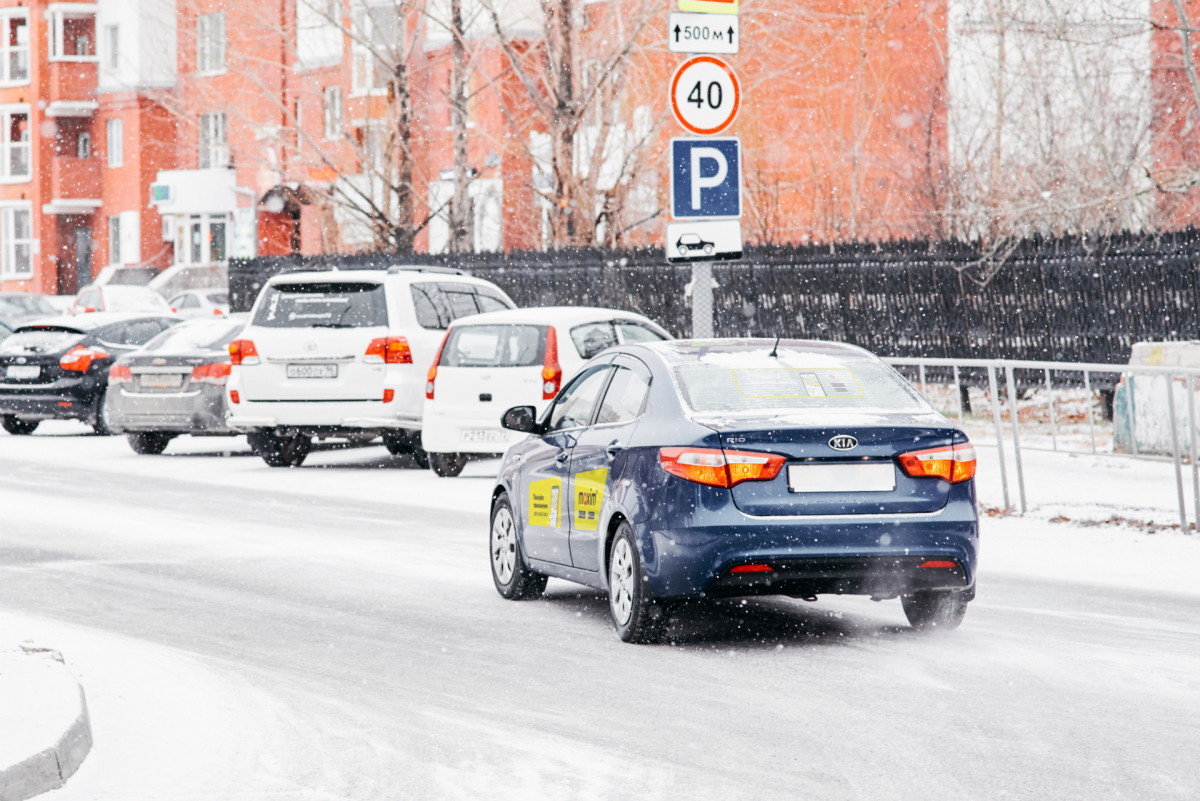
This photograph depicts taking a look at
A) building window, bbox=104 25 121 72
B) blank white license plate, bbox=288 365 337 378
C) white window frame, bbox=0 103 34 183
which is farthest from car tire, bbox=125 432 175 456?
white window frame, bbox=0 103 34 183

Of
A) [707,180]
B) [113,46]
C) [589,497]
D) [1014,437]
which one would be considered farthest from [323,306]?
[113,46]

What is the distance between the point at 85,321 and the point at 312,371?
23.7ft

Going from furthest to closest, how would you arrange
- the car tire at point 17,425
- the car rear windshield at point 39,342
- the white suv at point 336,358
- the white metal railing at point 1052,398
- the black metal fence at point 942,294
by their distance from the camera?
the car tire at point 17,425 < the car rear windshield at point 39,342 < the black metal fence at point 942,294 < the white suv at point 336,358 < the white metal railing at point 1052,398

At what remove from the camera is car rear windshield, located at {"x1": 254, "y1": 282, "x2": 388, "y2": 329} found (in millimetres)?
18656

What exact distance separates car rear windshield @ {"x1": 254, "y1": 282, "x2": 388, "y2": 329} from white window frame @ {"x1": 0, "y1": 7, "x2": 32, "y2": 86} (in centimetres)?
5197

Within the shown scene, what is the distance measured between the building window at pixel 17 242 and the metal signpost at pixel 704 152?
2204 inches

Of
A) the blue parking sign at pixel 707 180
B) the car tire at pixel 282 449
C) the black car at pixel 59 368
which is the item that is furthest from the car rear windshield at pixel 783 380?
the black car at pixel 59 368

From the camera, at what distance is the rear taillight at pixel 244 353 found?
1869 centimetres

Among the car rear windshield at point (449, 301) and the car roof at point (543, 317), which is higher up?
the car rear windshield at point (449, 301)

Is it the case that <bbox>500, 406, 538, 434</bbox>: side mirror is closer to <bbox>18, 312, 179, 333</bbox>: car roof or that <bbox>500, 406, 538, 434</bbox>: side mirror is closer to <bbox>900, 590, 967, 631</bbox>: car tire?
<bbox>900, 590, 967, 631</bbox>: car tire

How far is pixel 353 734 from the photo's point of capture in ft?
22.5

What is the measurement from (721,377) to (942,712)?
7.88 ft

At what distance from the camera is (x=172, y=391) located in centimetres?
2069

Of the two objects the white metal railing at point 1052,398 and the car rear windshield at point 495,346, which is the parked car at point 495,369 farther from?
the white metal railing at point 1052,398
